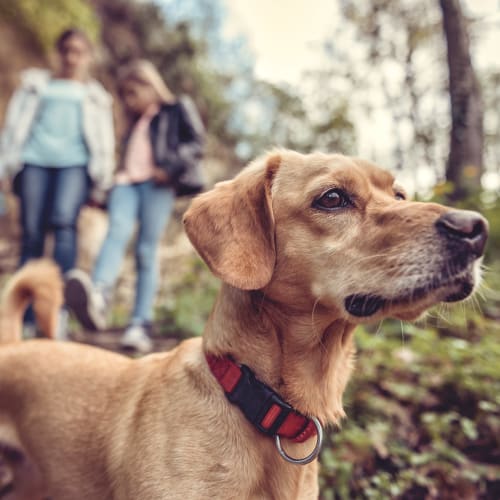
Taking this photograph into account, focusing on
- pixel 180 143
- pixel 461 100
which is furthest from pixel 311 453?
pixel 461 100

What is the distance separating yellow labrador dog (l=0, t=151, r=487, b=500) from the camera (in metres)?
1.65

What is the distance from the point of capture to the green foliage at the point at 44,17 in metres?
9.82

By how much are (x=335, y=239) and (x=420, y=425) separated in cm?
192

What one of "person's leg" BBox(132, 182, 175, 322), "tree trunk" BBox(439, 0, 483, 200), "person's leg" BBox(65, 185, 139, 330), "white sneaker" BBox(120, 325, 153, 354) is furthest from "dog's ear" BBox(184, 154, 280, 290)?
"tree trunk" BBox(439, 0, 483, 200)

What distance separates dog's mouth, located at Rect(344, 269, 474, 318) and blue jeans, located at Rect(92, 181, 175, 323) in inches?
128

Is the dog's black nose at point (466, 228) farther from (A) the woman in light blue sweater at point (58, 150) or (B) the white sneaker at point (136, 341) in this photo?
→ (A) the woman in light blue sweater at point (58, 150)

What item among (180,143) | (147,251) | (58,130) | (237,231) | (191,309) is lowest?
(191,309)

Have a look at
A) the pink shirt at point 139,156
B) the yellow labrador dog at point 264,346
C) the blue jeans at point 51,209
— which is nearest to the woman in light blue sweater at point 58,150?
Answer: the blue jeans at point 51,209

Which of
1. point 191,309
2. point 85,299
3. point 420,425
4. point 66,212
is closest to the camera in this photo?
point 420,425

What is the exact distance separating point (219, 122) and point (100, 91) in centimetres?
1177

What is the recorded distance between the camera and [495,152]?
31.2 m

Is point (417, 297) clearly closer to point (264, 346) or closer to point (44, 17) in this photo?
point (264, 346)

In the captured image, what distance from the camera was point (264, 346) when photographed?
5.90 feet

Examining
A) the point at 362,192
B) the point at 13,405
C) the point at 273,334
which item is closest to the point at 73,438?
the point at 13,405
